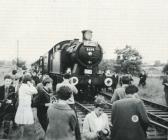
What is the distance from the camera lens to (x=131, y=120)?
5.27 m

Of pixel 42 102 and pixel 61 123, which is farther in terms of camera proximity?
pixel 42 102

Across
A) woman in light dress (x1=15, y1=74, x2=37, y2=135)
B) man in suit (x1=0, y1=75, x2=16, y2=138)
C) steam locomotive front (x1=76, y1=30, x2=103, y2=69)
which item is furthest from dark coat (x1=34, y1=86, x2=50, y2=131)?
steam locomotive front (x1=76, y1=30, x2=103, y2=69)

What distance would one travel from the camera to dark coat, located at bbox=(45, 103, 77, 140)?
4789mm

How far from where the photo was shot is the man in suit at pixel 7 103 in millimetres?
8688

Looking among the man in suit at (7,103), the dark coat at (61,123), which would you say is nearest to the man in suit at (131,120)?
the dark coat at (61,123)

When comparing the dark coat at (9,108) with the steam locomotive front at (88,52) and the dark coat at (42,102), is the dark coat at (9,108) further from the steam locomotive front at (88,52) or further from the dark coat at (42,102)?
the steam locomotive front at (88,52)

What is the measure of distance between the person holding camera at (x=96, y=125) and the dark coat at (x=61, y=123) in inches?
15.9

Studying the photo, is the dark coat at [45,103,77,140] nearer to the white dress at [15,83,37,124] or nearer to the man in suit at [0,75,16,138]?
the white dress at [15,83,37,124]

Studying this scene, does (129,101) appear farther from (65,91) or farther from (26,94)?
(26,94)

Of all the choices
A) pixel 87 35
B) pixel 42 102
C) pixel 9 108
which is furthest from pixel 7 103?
pixel 87 35

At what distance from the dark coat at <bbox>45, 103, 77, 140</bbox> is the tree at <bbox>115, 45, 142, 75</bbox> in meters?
30.4

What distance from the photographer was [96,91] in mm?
17297

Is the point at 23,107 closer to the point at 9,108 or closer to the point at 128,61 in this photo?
the point at 9,108

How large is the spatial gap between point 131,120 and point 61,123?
45.5 inches
